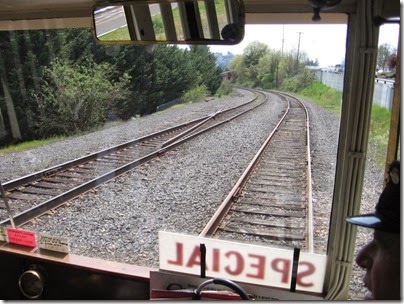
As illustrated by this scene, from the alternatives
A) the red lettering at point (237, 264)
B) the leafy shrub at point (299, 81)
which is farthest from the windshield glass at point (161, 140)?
the red lettering at point (237, 264)

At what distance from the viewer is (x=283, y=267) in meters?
1.68

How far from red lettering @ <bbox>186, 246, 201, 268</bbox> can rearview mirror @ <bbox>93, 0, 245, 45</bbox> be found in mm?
1005

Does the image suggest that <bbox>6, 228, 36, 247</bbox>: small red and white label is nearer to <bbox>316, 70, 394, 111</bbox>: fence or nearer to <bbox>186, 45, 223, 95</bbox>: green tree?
<bbox>186, 45, 223, 95</bbox>: green tree

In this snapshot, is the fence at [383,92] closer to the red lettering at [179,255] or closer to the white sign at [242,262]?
the white sign at [242,262]

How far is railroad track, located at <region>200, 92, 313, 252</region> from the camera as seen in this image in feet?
6.13

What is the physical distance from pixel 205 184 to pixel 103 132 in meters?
0.74

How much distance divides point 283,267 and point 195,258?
43 centimetres

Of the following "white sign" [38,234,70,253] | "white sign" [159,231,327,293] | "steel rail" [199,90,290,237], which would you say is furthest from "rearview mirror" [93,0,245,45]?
"white sign" [38,234,70,253]

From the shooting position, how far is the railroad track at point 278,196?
1868 mm

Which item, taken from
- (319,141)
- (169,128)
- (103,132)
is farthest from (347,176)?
(103,132)

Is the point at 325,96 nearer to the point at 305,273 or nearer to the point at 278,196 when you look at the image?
the point at 278,196

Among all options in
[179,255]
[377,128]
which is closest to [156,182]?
[179,255]

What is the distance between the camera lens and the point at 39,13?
1.87 m

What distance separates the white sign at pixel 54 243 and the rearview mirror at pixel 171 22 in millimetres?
1126
